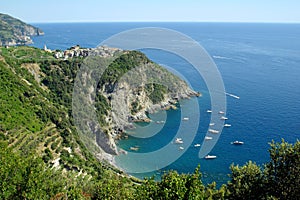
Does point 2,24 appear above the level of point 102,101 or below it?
above

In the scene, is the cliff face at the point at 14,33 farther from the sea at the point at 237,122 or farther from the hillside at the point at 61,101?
the hillside at the point at 61,101

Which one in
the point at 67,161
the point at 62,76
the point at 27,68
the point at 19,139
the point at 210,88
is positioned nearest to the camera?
the point at 19,139

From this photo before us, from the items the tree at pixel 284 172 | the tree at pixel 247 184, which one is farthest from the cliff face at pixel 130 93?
the tree at pixel 284 172

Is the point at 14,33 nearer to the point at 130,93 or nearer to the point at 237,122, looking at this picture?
the point at 130,93

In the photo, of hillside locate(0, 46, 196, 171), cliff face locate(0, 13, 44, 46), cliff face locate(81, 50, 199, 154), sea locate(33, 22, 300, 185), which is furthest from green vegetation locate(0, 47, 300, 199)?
cliff face locate(0, 13, 44, 46)

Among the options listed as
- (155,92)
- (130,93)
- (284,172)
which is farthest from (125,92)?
(284,172)

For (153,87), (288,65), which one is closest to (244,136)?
(153,87)

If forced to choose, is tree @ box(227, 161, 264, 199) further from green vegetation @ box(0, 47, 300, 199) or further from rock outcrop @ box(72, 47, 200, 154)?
rock outcrop @ box(72, 47, 200, 154)

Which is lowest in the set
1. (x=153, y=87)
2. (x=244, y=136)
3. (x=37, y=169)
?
(x=244, y=136)

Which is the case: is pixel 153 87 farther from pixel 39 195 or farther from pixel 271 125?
pixel 39 195
